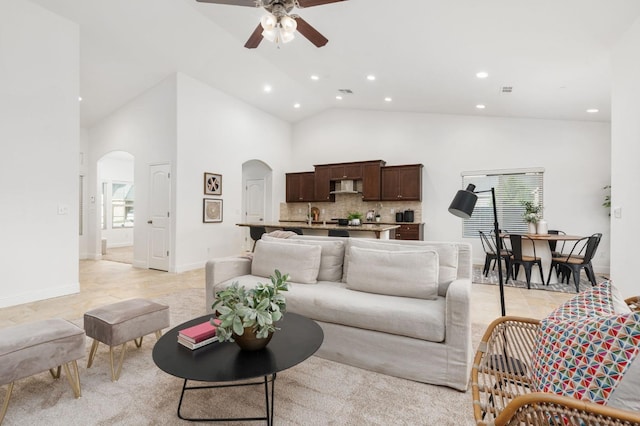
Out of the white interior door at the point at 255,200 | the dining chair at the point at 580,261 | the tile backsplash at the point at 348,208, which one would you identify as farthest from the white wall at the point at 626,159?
the white interior door at the point at 255,200

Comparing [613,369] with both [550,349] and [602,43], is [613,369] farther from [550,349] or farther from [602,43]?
[602,43]

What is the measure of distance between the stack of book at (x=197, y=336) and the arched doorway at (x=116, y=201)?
882 centimetres

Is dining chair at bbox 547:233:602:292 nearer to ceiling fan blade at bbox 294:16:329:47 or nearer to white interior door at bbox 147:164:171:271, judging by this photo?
ceiling fan blade at bbox 294:16:329:47

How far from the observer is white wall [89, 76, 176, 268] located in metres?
5.92

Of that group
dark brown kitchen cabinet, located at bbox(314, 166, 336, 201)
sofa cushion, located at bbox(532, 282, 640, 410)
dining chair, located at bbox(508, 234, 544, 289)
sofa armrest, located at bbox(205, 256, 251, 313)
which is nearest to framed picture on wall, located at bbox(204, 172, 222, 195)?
dark brown kitchen cabinet, located at bbox(314, 166, 336, 201)

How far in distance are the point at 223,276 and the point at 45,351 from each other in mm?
1420

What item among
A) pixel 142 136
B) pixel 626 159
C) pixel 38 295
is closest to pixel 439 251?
pixel 626 159

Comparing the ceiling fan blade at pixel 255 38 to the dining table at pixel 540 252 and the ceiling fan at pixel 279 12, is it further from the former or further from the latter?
the dining table at pixel 540 252

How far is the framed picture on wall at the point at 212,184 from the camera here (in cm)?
639

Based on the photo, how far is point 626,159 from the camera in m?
3.07

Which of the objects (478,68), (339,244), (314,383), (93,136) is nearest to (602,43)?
(478,68)

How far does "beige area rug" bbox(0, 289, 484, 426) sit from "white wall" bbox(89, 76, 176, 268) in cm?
449

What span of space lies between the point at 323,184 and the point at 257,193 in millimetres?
1912

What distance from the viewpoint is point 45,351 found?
1.81 meters
